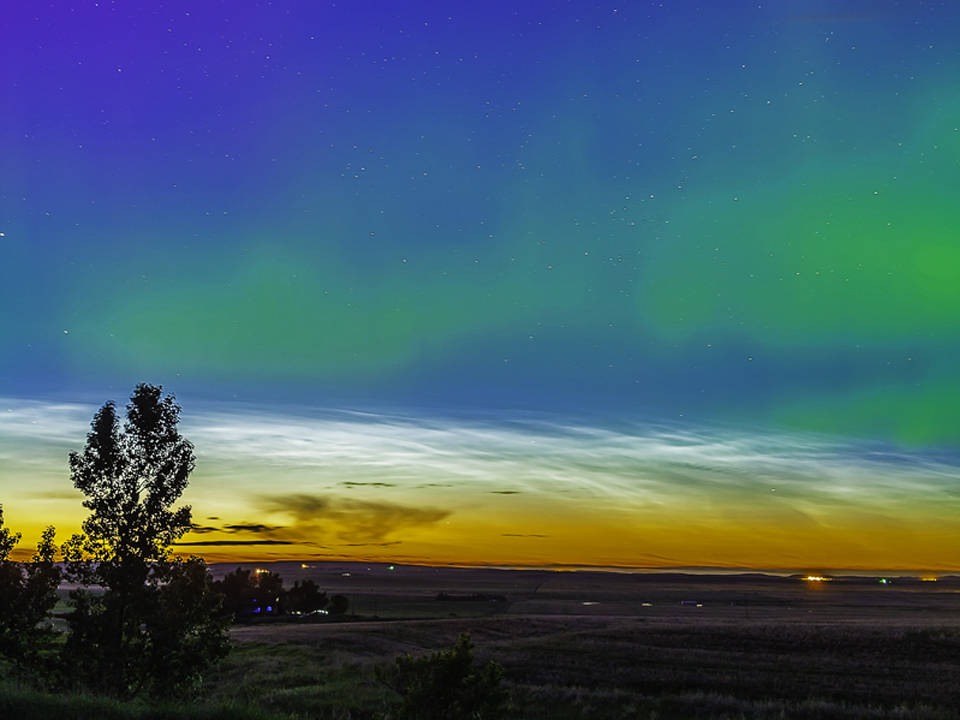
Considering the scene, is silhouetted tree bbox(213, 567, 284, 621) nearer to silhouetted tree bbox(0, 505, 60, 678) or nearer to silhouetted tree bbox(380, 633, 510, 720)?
silhouetted tree bbox(0, 505, 60, 678)

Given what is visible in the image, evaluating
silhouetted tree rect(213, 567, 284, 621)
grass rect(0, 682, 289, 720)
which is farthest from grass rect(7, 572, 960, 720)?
silhouetted tree rect(213, 567, 284, 621)

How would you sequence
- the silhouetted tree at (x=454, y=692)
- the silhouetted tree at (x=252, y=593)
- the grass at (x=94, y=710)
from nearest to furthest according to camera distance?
the grass at (x=94, y=710) < the silhouetted tree at (x=454, y=692) < the silhouetted tree at (x=252, y=593)

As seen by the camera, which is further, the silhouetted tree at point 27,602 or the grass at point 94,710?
the silhouetted tree at point 27,602

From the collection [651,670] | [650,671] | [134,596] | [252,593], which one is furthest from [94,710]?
[252,593]

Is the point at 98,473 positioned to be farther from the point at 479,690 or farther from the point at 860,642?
the point at 860,642

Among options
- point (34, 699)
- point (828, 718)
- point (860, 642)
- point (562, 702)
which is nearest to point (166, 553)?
point (34, 699)

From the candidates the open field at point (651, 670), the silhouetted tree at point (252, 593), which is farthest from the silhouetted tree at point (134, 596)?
the silhouetted tree at point (252, 593)

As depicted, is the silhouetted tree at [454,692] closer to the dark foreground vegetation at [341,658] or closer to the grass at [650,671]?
the dark foreground vegetation at [341,658]

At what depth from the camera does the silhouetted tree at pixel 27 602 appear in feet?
76.3

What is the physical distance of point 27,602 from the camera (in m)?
24.6

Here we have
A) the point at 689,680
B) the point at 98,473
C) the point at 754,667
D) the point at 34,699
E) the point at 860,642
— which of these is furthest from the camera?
the point at 860,642

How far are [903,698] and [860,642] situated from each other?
19030mm

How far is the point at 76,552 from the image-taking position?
68.3ft

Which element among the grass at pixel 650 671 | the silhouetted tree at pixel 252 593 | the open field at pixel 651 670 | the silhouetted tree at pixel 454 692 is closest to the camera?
the silhouetted tree at pixel 454 692
